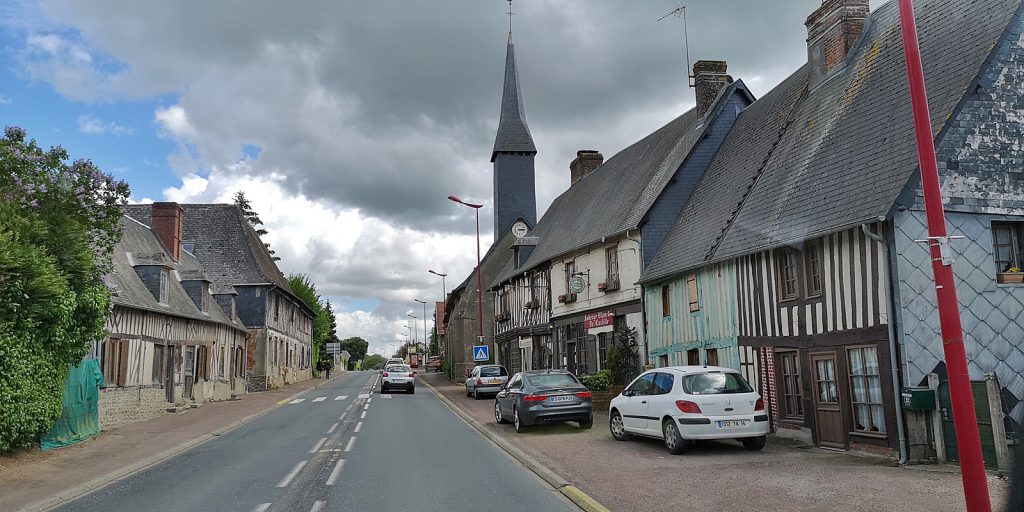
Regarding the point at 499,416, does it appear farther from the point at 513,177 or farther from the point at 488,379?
the point at 513,177

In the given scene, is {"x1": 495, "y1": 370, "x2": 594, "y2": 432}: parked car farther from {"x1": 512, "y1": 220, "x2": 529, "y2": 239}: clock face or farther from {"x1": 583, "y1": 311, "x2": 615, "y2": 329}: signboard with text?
{"x1": 512, "y1": 220, "x2": 529, "y2": 239}: clock face

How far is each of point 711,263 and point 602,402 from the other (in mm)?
6334

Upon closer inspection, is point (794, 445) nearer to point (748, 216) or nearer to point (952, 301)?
point (748, 216)

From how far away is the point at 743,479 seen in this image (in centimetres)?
949

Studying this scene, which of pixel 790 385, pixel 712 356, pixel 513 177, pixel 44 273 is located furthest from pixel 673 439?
pixel 513 177

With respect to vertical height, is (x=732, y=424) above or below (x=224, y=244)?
below

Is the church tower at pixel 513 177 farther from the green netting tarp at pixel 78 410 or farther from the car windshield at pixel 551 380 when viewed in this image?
the green netting tarp at pixel 78 410

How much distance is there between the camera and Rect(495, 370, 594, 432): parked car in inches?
636

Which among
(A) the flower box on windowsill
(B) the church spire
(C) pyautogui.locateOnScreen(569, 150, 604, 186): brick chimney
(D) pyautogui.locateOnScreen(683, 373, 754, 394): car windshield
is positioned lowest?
(D) pyautogui.locateOnScreen(683, 373, 754, 394): car windshield

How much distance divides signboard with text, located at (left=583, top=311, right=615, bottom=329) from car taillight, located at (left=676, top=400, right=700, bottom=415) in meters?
11.5

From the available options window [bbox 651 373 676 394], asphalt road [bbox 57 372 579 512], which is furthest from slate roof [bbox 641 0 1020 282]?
asphalt road [bbox 57 372 579 512]

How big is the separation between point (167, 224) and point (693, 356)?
79.6 ft

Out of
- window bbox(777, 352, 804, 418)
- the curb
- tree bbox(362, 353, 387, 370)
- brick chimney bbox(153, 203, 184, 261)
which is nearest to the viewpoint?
Answer: the curb

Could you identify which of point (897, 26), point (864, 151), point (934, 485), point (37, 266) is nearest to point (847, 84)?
point (897, 26)
